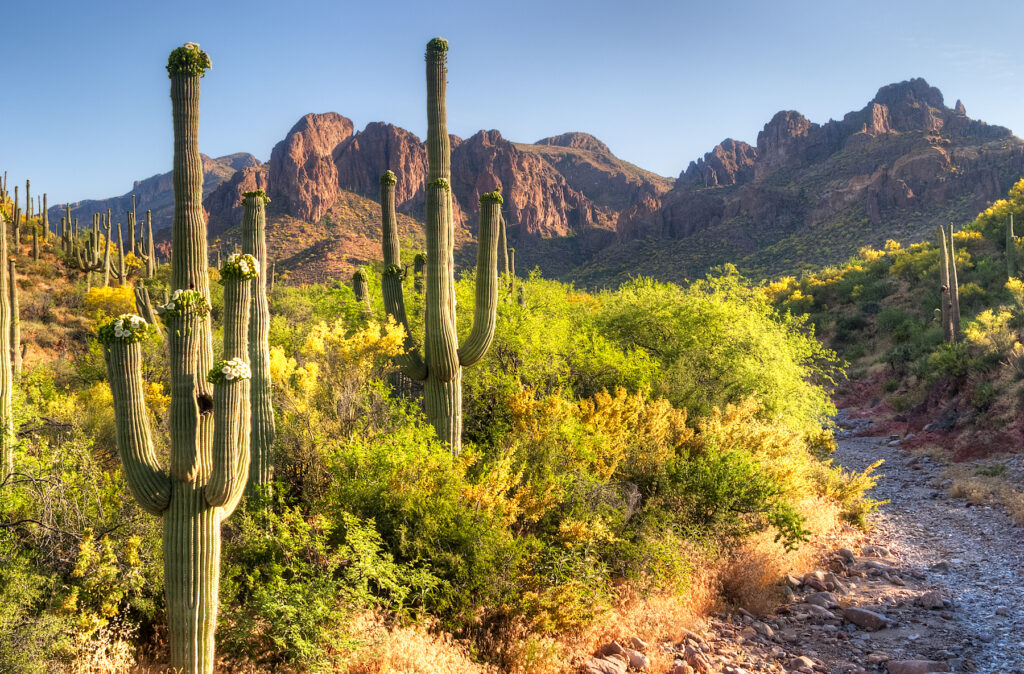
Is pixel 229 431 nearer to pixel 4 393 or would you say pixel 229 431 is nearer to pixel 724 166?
pixel 4 393

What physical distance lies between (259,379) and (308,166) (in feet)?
264

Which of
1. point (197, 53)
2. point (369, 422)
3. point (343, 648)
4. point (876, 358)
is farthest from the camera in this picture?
point (876, 358)

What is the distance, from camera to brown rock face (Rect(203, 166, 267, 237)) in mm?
72812

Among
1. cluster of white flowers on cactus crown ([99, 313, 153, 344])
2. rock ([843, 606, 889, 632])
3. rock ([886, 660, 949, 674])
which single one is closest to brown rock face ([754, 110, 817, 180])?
rock ([843, 606, 889, 632])

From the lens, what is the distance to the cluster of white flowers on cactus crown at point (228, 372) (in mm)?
5227

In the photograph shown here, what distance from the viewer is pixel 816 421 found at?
13.9 meters

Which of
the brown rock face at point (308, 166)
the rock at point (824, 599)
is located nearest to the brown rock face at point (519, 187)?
the brown rock face at point (308, 166)

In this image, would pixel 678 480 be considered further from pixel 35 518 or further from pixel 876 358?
pixel 876 358

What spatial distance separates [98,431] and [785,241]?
57.6 meters

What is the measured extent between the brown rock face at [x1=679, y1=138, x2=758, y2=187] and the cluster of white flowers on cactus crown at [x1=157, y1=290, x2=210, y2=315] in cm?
9169

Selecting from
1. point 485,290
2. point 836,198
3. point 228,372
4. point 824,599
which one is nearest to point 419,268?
point 485,290

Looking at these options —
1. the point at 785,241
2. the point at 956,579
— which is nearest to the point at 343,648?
the point at 956,579

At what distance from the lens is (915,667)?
618 centimetres

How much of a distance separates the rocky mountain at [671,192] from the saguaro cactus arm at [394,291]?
37374 mm
